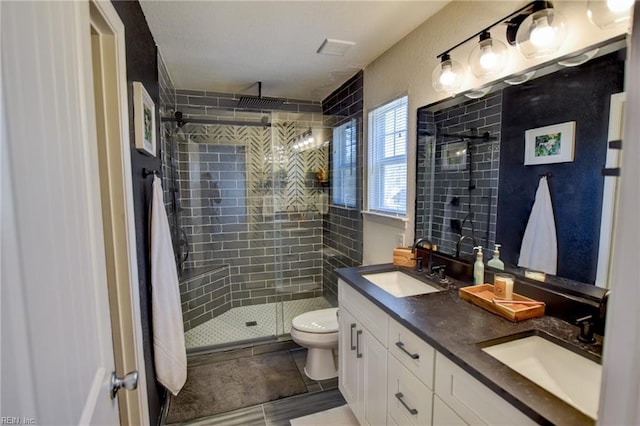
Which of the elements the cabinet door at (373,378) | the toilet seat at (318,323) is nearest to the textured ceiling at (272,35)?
the cabinet door at (373,378)

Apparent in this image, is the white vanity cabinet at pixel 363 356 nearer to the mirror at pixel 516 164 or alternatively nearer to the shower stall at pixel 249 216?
the mirror at pixel 516 164

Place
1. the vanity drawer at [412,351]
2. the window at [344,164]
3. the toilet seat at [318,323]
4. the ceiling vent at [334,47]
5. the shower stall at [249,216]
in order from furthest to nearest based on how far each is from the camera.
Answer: the shower stall at [249,216] → the window at [344,164] → the toilet seat at [318,323] → the ceiling vent at [334,47] → the vanity drawer at [412,351]

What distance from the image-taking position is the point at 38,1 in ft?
1.67

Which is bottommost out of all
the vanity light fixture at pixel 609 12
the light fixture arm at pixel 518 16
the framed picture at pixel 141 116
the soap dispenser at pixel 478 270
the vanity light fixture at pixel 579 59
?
the soap dispenser at pixel 478 270

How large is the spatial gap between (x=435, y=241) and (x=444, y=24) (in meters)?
1.28

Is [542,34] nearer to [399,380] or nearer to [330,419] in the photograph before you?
[399,380]

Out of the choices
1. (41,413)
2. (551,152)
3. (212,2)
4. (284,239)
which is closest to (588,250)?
(551,152)

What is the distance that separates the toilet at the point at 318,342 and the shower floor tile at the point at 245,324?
66 cm

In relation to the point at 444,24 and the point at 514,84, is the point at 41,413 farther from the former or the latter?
the point at 444,24

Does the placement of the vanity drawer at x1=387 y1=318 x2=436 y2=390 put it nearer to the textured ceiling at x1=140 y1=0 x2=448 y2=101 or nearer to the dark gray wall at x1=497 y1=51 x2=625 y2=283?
the dark gray wall at x1=497 y1=51 x2=625 y2=283

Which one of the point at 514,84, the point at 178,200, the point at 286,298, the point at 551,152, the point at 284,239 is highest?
the point at 514,84

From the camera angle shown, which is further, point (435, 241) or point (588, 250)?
point (435, 241)

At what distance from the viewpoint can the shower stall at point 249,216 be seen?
3.16 m

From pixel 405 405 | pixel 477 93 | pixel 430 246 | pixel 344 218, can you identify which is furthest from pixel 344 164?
pixel 405 405
